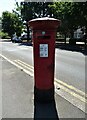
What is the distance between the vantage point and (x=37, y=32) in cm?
634

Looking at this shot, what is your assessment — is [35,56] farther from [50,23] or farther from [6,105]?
[6,105]

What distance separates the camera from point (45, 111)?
5.64 m

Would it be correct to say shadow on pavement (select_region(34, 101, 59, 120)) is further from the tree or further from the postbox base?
the tree

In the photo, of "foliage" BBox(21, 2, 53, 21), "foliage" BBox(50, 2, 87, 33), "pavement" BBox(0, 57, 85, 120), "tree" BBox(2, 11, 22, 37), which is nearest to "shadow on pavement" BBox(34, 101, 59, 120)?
"pavement" BBox(0, 57, 85, 120)

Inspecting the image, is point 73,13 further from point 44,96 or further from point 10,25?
point 10,25

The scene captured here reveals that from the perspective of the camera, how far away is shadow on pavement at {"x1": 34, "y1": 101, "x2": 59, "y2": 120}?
530cm

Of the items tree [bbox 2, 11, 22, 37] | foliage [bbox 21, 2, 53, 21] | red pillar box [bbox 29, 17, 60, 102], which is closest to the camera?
red pillar box [bbox 29, 17, 60, 102]

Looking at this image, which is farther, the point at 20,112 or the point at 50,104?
the point at 50,104

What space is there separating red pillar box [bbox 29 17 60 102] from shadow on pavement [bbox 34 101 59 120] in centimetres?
23

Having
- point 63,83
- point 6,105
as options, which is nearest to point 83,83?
point 63,83

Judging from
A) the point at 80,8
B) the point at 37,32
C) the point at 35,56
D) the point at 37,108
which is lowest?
the point at 37,108

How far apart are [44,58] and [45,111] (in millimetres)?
1244

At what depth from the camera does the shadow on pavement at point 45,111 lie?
17.4 feet

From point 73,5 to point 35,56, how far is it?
24201 millimetres
